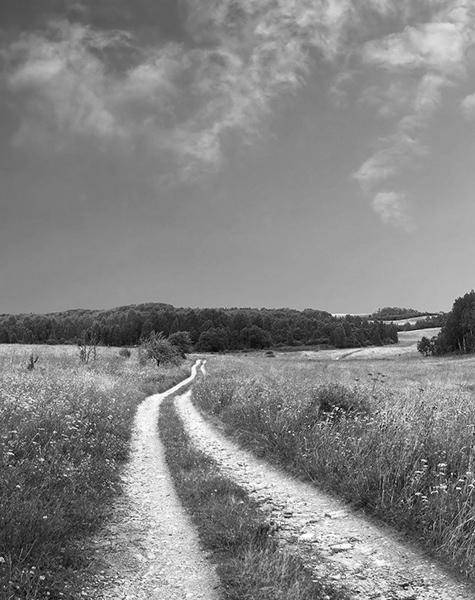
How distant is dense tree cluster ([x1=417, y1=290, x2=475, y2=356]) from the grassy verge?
100 metres

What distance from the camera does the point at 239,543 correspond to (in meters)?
6.87

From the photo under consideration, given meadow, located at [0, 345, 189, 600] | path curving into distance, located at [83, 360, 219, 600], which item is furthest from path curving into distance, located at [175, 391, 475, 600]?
meadow, located at [0, 345, 189, 600]

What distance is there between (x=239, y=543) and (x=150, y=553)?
140 centimetres

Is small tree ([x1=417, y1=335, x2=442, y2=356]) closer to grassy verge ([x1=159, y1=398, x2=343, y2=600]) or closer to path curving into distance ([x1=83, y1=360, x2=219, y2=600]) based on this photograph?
grassy verge ([x1=159, y1=398, x2=343, y2=600])

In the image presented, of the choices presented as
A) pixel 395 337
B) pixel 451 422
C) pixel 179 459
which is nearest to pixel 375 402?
pixel 451 422

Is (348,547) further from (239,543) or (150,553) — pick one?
(150,553)

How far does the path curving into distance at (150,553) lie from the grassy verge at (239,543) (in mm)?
225

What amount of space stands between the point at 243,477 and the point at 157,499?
2.45 metres

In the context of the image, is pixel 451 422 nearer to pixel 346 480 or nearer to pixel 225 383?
pixel 346 480

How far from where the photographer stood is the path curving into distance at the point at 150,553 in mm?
5633

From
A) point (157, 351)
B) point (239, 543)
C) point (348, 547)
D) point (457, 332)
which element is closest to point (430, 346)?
point (457, 332)

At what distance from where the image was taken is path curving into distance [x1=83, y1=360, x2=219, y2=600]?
18.5 ft

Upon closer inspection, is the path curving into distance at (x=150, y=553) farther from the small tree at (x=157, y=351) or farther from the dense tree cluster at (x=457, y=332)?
the dense tree cluster at (x=457, y=332)

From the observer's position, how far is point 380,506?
7.95 m
